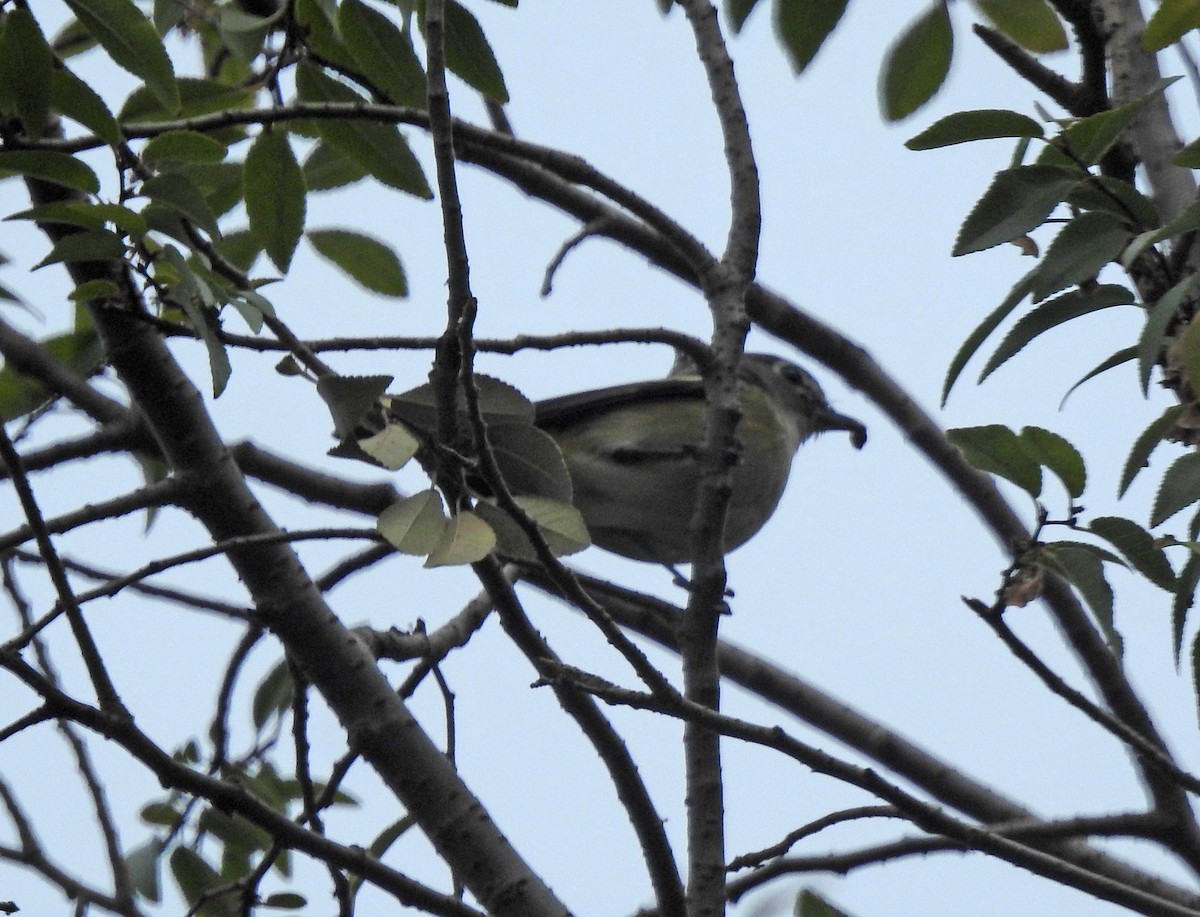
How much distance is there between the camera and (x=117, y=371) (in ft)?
10.6

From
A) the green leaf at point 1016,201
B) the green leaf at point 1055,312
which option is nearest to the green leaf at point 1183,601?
the green leaf at point 1055,312

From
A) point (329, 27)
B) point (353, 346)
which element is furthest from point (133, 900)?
point (329, 27)

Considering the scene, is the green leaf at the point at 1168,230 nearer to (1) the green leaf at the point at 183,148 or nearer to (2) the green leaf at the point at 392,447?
(2) the green leaf at the point at 392,447

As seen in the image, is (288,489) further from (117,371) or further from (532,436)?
(532,436)

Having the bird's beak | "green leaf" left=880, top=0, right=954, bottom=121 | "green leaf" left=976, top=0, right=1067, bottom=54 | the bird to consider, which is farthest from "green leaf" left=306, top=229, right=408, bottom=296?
the bird's beak

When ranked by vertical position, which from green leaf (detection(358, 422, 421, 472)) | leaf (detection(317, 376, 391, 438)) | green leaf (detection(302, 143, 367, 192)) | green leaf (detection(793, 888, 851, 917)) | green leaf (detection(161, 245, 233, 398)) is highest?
green leaf (detection(302, 143, 367, 192))

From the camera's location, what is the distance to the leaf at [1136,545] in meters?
2.22

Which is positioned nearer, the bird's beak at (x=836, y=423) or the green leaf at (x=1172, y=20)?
the green leaf at (x=1172, y=20)

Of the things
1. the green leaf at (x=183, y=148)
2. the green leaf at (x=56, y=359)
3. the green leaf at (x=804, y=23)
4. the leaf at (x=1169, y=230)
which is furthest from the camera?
the green leaf at (x=56, y=359)

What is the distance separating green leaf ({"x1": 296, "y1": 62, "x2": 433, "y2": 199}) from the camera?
9.30ft

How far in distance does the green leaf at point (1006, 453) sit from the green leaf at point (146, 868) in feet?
8.35

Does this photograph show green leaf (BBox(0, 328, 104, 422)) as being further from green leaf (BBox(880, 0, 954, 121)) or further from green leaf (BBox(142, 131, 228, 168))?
green leaf (BBox(880, 0, 954, 121))

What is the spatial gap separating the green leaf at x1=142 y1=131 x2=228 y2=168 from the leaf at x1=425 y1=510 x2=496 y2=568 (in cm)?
88

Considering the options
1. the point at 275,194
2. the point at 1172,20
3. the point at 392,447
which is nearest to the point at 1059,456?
the point at 1172,20
